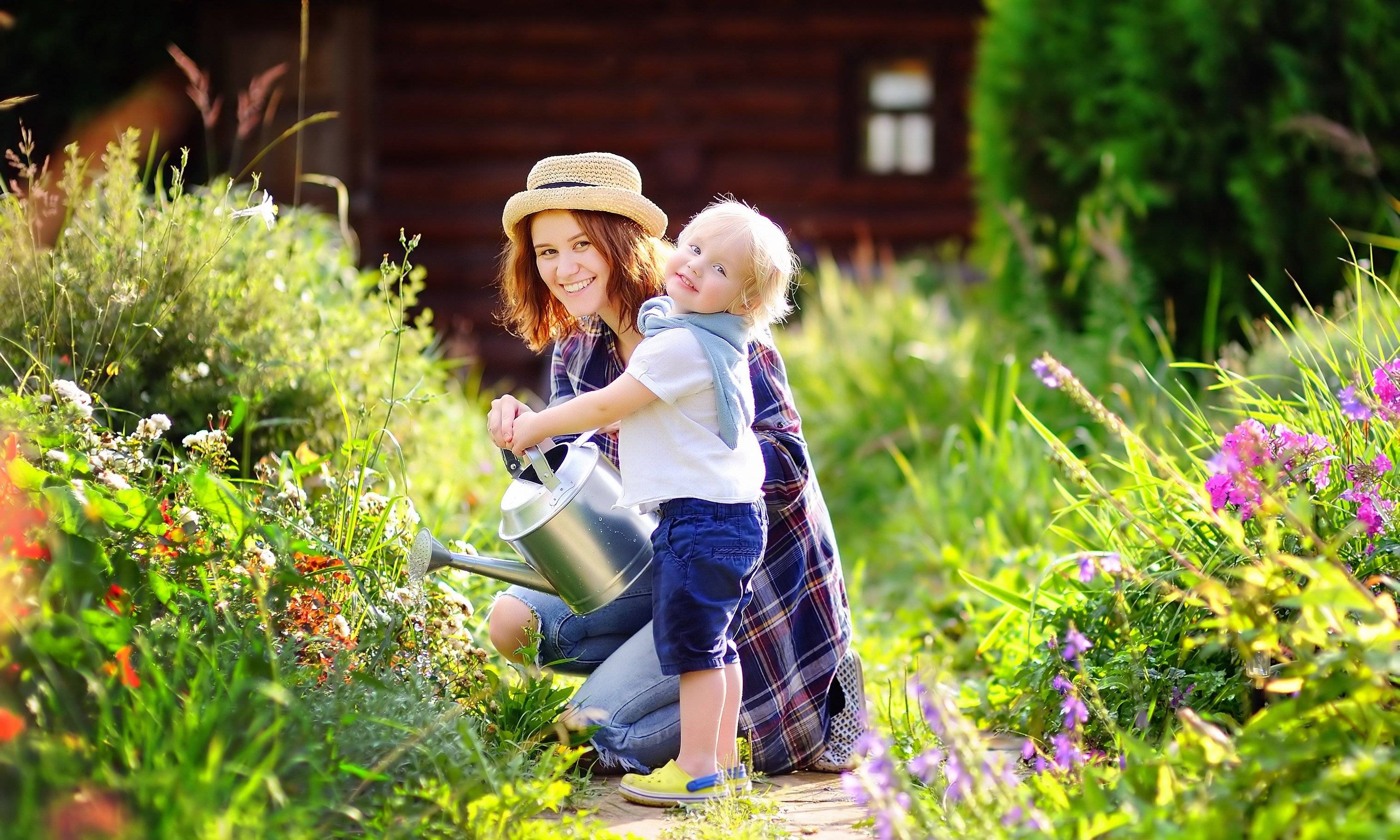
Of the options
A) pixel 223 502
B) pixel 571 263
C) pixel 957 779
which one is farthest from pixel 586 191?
pixel 957 779

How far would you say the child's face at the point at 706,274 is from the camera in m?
2.29

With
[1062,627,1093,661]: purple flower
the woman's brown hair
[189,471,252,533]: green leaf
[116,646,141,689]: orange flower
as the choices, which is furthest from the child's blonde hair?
[116,646,141,689]: orange flower

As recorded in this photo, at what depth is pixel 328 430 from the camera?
3271 millimetres

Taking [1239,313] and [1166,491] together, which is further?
[1239,313]

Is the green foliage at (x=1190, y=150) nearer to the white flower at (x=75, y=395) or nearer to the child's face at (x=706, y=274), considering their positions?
the child's face at (x=706, y=274)

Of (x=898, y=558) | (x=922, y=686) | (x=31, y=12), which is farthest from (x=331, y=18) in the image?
(x=922, y=686)

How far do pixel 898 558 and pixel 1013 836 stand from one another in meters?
2.79

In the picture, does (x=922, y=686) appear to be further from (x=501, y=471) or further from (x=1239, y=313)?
(x=1239, y=313)

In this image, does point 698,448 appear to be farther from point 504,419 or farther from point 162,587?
point 162,587

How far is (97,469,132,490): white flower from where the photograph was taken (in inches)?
82.1

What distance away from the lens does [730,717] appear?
2385 mm

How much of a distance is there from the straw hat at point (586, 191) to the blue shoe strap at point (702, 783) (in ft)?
3.43

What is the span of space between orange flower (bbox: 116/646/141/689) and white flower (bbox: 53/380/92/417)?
1.83 feet

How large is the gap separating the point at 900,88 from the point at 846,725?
7.29m
